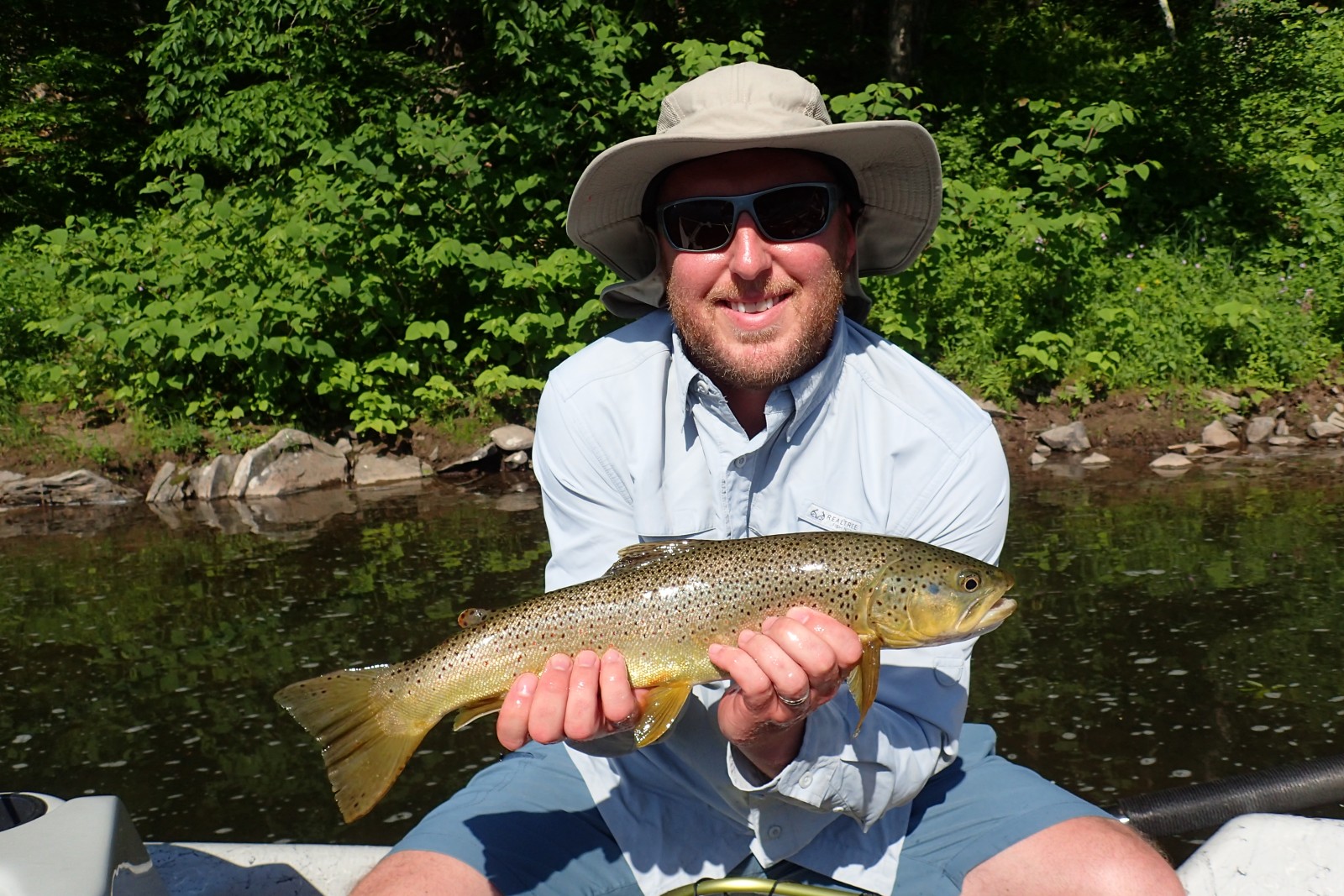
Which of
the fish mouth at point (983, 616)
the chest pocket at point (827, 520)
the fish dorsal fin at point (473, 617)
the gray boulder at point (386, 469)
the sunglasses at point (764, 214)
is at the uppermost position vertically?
the sunglasses at point (764, 214)

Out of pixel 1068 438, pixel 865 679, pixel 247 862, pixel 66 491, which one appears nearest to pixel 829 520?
pixel 865 679

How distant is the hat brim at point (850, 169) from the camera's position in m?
3.15

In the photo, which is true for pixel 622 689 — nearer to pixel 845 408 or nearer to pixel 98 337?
pixel 845 408

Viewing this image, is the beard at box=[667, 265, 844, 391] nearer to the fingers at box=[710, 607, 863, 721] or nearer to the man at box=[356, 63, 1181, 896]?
the man at box=[356, 63, 1181, 896]

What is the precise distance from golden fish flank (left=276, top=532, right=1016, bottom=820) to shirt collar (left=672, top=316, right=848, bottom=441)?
0.46 m

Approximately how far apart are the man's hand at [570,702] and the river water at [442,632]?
2246 mm

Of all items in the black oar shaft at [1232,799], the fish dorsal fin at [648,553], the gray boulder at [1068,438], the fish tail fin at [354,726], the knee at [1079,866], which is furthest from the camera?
the gray boulder at [1068,438]

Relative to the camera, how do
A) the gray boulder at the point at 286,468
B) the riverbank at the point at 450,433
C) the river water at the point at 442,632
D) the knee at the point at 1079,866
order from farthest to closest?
1. the gray boulder at the point at 286,468
2. the riverbank at the point at 450,433
3. the river water at the point at 442,632
4. the knee at the point at 1079,866

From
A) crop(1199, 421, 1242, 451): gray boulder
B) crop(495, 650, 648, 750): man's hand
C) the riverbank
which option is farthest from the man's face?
crop(1199, 421, 1242, 451): gray boulder

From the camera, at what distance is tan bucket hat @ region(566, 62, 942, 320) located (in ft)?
10.3

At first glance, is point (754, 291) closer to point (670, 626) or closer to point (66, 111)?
point (670, 626)

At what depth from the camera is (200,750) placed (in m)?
5.41

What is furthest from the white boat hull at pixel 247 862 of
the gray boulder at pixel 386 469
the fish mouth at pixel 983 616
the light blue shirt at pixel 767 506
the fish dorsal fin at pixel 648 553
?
the gray boulder at pixel 386 469

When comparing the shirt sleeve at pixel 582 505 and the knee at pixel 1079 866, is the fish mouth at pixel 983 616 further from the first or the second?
the shirt sleeve at pixel 582 505
